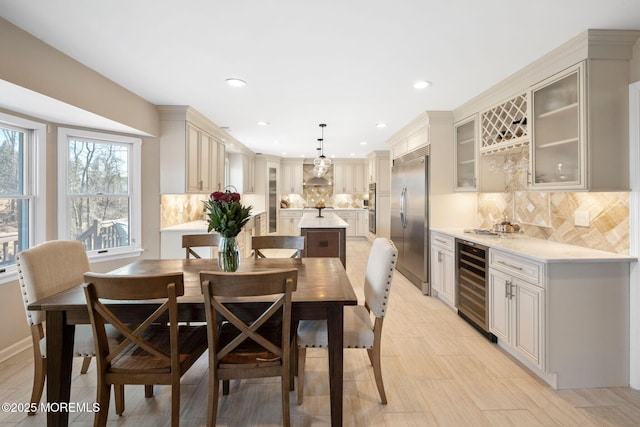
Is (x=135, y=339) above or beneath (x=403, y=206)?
beneath

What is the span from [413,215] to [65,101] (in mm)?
3956

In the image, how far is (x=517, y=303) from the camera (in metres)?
2.50

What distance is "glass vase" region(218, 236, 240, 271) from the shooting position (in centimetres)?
212

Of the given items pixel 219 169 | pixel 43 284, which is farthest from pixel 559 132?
pixel 219 169

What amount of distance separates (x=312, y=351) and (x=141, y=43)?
271 cm

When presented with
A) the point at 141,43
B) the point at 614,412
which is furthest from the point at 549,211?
the point at 141,43

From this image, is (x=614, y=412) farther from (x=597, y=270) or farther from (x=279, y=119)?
(x=279, y=119)

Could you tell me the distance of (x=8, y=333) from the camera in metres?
2.68

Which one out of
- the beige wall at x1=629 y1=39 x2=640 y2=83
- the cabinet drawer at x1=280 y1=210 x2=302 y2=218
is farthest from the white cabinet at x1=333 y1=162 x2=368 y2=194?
the beige wall at x1=629 y1=39 x2=640 y2=83

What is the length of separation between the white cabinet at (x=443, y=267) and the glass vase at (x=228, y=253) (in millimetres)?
2475

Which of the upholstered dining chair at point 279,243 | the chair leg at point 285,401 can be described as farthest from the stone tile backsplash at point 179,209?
the chair leg at point 285,401

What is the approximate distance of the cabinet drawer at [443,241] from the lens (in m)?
3.62

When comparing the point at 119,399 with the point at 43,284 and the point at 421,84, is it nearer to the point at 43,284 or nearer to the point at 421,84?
the point at 43,284

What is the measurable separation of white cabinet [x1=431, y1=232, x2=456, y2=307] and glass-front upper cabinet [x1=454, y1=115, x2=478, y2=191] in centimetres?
70
